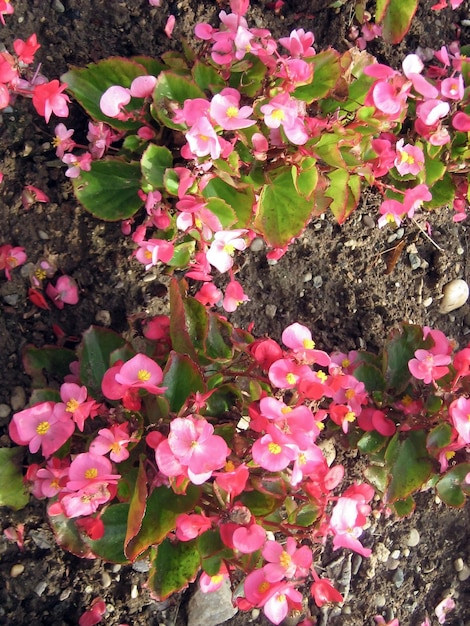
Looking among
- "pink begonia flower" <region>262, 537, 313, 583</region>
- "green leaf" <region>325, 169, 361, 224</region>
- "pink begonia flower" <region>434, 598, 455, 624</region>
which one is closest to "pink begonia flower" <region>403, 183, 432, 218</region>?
"green leaf" <region>325, 169, 361, 224</region>

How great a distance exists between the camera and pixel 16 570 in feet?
4.41

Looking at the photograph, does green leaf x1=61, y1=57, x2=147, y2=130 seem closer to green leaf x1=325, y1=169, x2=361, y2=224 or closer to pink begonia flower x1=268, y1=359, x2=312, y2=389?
green leaf x1=325, y1=169, x2=361, y2=224

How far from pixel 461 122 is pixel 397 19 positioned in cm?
36

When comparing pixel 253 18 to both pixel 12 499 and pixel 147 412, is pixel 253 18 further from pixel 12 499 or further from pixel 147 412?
pixel 12 499

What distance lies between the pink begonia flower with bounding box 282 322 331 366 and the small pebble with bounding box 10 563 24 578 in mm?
726

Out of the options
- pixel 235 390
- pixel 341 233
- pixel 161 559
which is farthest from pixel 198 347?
pixel 341 233

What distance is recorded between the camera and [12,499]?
127cm

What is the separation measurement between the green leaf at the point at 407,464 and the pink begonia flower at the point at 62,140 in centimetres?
90

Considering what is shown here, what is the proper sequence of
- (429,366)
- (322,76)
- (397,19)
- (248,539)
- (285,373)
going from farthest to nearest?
(397,19) < (322,76) < (429,366) < (285,373) < (248,539)

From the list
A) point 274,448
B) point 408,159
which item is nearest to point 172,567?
point 274,448

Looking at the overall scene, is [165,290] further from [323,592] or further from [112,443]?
[323,592]

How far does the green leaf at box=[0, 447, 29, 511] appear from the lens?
4.14 ft

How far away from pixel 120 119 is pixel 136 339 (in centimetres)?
46

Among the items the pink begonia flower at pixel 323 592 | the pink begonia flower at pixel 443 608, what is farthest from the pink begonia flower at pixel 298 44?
the pink begonia flower at pixel 443 608
